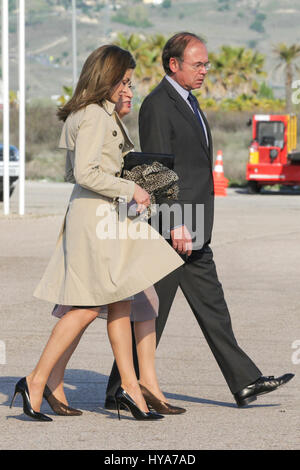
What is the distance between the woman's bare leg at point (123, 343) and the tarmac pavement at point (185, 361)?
6.9 inches

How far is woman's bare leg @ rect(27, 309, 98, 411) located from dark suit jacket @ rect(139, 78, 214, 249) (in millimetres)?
758

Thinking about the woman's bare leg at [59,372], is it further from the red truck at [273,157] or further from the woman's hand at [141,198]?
the red truck at [273,157]

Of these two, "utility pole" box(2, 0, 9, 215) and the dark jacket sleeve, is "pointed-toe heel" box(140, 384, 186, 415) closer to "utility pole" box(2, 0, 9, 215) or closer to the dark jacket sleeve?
the dark jacket sleeve

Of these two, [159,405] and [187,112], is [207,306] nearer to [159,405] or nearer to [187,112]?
[159,405]

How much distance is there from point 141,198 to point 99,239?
0.28 metres

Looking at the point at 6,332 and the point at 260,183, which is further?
the point at 260,183

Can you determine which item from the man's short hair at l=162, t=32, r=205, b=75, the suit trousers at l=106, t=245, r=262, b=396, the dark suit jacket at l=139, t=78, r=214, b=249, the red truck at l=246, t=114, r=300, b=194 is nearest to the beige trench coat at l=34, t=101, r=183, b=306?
the dark suit jacket at l=139, t=78, r=214, b=249

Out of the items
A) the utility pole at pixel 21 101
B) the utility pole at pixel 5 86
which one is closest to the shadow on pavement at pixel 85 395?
the utility pole at pixel 5 86

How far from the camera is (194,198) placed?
19.4ft

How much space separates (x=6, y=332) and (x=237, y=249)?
6381 millimetres
